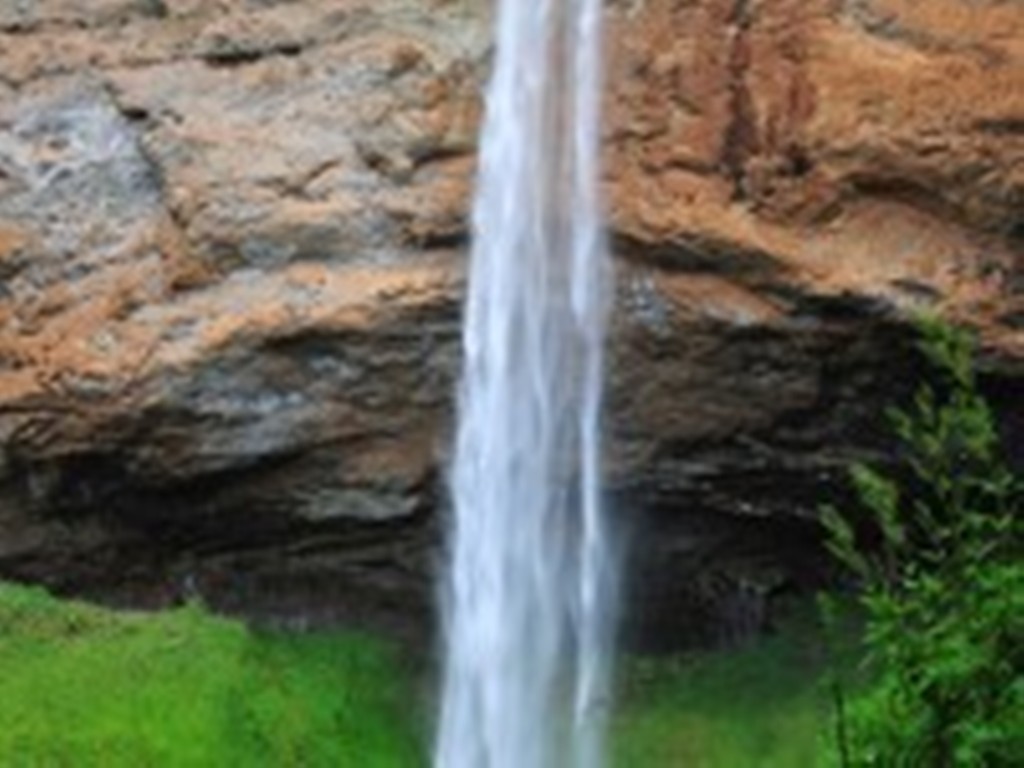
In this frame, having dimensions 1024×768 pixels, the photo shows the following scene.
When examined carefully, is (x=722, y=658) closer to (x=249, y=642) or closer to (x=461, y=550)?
(x=461, y=550)

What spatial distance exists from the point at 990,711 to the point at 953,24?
36.1 ft

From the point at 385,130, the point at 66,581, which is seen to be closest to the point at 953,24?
the point at 385,130

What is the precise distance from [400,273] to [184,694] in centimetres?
409

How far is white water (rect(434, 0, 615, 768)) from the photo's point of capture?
17.9 meters

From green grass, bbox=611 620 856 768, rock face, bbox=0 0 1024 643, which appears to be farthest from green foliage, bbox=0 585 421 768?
green grass, bbox=611 620 856 768

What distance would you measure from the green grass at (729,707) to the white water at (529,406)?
595 mm

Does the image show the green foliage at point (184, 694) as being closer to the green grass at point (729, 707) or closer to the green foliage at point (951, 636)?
the green grass at point (729, 707)

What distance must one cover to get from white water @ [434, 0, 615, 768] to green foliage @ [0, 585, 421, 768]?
2.95 feet

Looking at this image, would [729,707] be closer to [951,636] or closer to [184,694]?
[184,694]

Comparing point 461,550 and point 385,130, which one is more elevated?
point 385,130

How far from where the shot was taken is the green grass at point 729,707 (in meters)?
18.7

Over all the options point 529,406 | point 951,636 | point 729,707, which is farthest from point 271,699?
point 951,636

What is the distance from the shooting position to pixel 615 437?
18.3 m

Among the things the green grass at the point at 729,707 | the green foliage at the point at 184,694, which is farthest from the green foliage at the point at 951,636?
the green foliage at the point at 184,694
